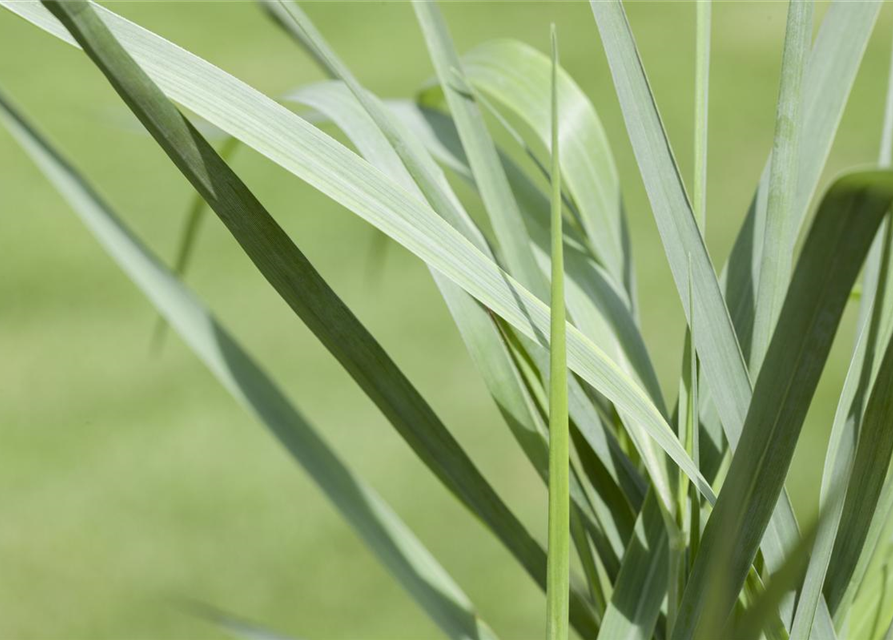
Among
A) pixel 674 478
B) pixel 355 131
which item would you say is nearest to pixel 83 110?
pixel 355 131

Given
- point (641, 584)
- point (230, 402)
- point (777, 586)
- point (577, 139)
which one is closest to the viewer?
point (777, 586)

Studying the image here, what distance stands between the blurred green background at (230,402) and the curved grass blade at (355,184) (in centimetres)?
20

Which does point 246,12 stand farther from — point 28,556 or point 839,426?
point 839,426

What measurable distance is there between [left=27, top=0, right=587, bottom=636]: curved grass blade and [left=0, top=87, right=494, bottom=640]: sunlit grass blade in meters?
0.02

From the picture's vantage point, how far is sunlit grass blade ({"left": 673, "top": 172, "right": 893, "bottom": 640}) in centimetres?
14

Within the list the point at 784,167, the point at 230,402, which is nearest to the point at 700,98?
the point at 784,167

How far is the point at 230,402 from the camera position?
3.91ft

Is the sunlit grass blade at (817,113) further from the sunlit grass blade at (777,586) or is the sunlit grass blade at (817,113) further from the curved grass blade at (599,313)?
the sunlit grass blade at (777,586)

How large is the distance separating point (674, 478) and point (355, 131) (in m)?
0.15

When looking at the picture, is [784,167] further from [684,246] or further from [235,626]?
[235,626]

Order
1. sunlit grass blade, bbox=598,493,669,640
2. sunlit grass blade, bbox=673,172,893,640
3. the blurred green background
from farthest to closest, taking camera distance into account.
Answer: the blurred green background, sunlit grass blade, bbox=598,493,669,640, sunlit grass blade, bbox=673,172,893,640

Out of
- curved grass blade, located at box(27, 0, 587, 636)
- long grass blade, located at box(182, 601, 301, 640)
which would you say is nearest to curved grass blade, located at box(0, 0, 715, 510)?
curved grass blade, located at box(27, 0, 587, 636)

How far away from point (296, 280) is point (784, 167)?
13cm

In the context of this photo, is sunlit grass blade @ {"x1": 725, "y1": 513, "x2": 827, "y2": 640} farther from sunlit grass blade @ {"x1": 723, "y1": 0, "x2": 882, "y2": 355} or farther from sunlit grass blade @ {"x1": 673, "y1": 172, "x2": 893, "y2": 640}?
sunlit grass blade @ {"x1": 723, "y1": 0, "x2": 882, "y2": 355}
